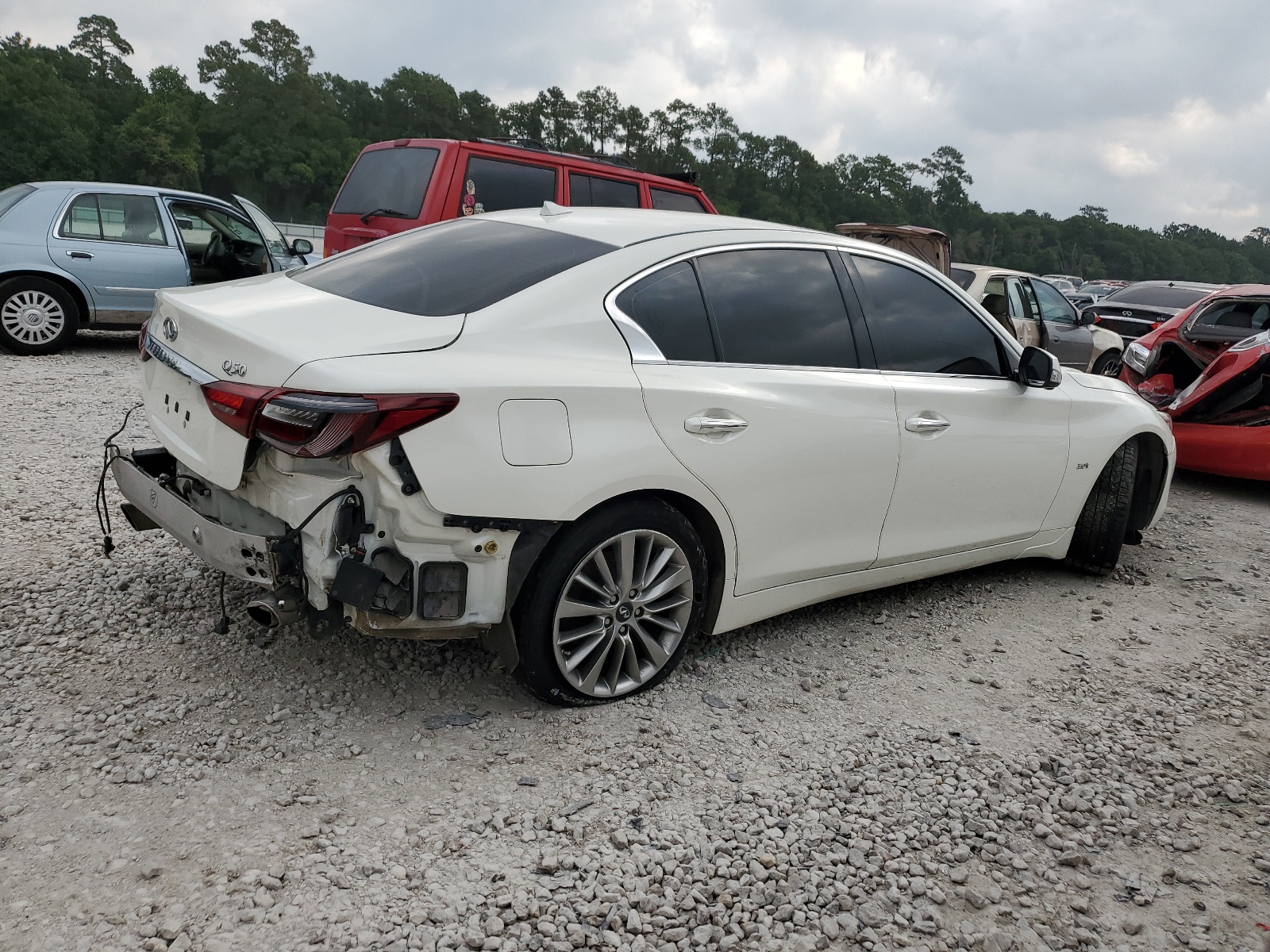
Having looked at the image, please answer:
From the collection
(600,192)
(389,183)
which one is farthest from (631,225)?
(600,192)

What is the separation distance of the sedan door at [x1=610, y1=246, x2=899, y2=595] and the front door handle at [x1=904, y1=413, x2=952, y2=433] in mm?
102

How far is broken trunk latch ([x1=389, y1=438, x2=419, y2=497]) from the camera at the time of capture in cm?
268

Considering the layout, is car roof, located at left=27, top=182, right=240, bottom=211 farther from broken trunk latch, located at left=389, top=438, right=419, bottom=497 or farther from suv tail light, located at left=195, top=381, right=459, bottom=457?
broken trunk latch, located at left=389, top=438, right=419, bottom=497

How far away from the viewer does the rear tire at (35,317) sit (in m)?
8.55

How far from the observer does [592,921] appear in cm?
235

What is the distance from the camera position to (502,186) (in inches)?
343

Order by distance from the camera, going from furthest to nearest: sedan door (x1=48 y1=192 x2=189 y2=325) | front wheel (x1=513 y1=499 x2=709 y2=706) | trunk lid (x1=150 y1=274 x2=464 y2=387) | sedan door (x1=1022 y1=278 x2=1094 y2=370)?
sedan door (x1=1022 y1=278 x2=1094 y2=370)
sedan door (x1=48 y1=192 x2=189 y2=325)
front wheel (x1=513 y1=499 x2=709 y2=706)
trunk lid (x1=150 y1=274 x2=464 y2=387)

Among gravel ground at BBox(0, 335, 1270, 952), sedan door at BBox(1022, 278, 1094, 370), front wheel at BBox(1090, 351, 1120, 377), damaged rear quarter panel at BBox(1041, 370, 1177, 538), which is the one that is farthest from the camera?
front wheel at BBox(1090, 351, 1120, 377)

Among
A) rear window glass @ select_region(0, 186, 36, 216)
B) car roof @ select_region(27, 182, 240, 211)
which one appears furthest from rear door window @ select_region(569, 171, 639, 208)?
rear window glass @ select_region(0, 186, 36, 216)

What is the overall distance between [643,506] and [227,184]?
91.0 meters

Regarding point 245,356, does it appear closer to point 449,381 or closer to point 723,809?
point 449,381

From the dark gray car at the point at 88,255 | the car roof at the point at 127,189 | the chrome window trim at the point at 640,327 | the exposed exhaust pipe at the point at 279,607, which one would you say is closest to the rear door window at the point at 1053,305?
the dark gray car at the point at 88,255

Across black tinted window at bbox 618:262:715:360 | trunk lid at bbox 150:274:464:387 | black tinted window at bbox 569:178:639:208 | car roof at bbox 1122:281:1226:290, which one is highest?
black tinted window at bbox 569:178:639:208

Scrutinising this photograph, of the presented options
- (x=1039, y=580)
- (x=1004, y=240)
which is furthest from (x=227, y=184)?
(x=1039, y=580)
